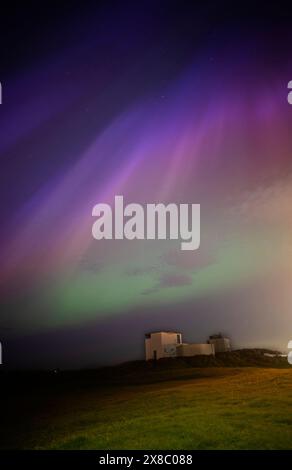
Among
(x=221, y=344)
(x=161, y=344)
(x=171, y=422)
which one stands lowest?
(x=221, y=344)

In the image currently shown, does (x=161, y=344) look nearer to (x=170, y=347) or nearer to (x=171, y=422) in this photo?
(x=170, y=347)

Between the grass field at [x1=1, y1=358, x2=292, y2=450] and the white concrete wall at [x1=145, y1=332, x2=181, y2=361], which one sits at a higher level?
the grass field at [x1=1, y1=358, x2=292, y2=450]

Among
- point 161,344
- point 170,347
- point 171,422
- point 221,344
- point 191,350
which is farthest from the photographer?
point 221,344

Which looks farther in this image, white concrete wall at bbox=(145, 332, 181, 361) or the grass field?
white concrete wall at bbox=(145, 332, 181, 361)

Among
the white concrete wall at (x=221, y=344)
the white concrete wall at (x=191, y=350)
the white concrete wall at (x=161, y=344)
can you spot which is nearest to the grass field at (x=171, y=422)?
the white concrete wall at (x=191, y=350)

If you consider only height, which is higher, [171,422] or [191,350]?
[171,422]

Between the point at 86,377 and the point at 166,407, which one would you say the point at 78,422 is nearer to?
the point at 166,407

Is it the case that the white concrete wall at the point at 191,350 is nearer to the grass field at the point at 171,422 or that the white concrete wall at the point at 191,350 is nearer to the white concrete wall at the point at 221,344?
the white concrete wall at the point at 221,344

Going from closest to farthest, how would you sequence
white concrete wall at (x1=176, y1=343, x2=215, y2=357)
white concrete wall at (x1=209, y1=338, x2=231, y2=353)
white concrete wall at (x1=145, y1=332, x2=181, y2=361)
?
white concrete wall at (x1=176, y1=343, x2=215, y2=357) < white concrete wall at (x1=145, y1=332, x2=181, y2=361) < white concrete wall at (x1=209, y1=338, x2=231, y2=353)

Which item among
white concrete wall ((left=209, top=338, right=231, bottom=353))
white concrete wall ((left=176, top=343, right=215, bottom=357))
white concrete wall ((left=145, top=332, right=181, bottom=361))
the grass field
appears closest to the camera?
the grass field

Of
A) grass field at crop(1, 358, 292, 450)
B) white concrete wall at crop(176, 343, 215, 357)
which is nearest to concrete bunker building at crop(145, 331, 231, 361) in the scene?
white concrete wall at crop(176, 343, 215, 357)

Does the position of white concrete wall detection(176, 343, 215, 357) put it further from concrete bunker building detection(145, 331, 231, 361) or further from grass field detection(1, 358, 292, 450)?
grass field detection(1, 358, 292, 450)

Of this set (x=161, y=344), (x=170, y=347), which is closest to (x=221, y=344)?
(x=170, y=347)
